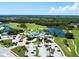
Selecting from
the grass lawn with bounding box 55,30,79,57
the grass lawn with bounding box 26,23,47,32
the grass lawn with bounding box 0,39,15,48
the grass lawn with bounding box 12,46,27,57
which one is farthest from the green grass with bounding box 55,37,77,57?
the grass lawn with bounding box 0,39,15,48

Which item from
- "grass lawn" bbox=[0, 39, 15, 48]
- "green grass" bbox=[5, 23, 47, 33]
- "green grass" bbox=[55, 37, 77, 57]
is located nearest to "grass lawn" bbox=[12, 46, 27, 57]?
"grass lawn" bbox=[0, 39, 15, 48]

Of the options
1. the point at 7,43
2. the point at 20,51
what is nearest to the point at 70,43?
the point at 20,51

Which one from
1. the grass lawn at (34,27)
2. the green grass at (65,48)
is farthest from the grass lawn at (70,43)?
the grass lawn at (34,27)

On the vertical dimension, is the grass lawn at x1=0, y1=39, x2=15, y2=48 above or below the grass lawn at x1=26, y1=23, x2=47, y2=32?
below

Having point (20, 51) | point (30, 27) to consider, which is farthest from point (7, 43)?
point (30, 27)

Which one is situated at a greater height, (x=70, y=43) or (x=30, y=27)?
(x=30, y=27)

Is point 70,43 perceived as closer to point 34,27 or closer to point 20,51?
point 34,27

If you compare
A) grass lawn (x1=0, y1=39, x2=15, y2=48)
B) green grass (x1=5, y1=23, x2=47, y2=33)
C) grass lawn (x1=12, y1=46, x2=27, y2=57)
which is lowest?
grass lawn (x1=12, y1=46, x2=27, y2=57)

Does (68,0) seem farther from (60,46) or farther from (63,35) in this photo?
(60,46)

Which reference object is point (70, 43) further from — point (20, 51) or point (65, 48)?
point (20, 51)

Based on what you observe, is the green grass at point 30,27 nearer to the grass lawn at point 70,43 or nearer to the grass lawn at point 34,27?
the grass lawn at point 34,27

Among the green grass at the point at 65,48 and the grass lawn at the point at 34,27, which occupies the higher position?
the grass lawn at the point at 34,27

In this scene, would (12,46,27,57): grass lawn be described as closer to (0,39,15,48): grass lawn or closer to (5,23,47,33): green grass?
(0,39,15,48): grass lawn
